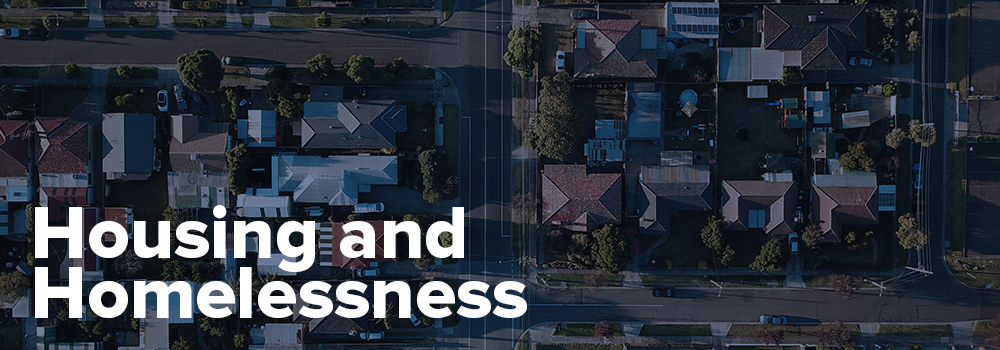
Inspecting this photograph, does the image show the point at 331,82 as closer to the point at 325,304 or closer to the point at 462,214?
the point at 462,214

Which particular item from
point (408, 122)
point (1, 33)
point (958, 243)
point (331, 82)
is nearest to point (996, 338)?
point (958, 243)

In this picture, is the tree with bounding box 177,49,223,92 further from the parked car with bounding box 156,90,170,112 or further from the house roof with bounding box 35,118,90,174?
the house roof with bounding box 35,118,90,174

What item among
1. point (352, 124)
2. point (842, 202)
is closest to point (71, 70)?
point (352, 124)

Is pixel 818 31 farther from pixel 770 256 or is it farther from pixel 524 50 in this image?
pixel 524 50

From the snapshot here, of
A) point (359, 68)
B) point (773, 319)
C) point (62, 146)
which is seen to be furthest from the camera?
point (773, 319)


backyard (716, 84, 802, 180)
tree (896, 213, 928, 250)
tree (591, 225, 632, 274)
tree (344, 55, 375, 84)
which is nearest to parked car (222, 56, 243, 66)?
tree (344, 55, 375, 84)

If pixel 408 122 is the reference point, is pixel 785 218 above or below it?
below

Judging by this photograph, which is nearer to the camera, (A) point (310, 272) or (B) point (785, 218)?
(B) point (785, 218)
